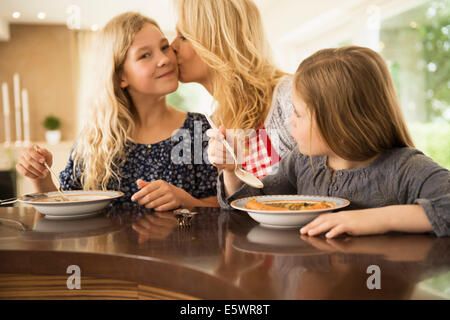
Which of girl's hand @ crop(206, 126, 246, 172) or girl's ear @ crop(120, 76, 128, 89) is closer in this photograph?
girl's hand @ crop(206, 126, 246, 172)

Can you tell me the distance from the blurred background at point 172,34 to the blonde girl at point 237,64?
6.84 feet

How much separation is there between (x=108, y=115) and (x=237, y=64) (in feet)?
2.09

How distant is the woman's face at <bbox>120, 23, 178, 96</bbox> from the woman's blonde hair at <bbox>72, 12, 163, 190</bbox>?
0.12 feet

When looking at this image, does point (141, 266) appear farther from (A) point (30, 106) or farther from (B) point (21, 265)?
(A) point (30, 106)

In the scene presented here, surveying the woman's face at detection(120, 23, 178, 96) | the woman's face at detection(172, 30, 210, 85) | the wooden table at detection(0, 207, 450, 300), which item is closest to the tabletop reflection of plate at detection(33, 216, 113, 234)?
the wooden table at detection(0, 207, 450, 300)

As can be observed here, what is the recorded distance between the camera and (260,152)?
6.44 feet

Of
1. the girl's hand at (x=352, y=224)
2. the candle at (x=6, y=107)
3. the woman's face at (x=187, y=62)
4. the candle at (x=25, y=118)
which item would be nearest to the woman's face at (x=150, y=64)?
the woman's face at (x=187, y=62)

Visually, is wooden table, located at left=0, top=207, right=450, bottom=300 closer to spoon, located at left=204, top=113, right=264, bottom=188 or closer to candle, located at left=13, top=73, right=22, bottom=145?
spoon, located at left=204, top=113, right=264, bottom=188

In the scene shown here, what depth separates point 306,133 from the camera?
1.28m

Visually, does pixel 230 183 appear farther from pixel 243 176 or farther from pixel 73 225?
pixel 73 225

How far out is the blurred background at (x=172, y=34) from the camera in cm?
360

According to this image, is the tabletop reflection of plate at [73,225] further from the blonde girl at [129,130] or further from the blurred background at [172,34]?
the blurred background at [172,34]

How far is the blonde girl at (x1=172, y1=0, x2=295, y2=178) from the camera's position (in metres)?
1.95
